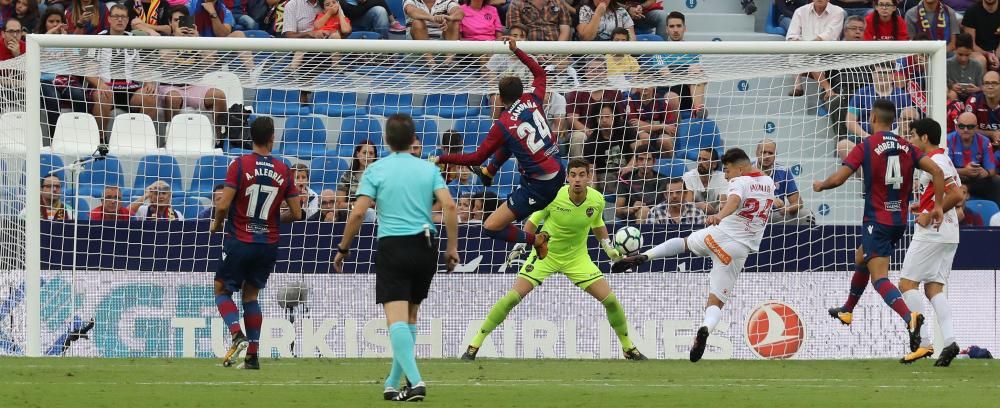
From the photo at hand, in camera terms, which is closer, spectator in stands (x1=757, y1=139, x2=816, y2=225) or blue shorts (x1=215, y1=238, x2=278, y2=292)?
blue shorts (x1=215, y1=238, x2=278, y2=292)

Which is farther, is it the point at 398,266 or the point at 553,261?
the point at 553,261

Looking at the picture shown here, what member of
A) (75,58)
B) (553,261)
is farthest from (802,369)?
(75,58)

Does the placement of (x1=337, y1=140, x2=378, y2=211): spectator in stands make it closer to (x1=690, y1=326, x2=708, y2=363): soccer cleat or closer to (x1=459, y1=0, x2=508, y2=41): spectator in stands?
(x1=459, y1=0, x2=508, y2=41): spectator in stands

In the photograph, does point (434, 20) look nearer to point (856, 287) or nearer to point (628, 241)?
point (628, 241)

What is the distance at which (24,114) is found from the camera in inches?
605

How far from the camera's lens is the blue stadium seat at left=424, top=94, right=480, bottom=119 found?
55.7ft

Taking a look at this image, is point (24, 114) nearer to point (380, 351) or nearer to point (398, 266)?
point (380, 351)

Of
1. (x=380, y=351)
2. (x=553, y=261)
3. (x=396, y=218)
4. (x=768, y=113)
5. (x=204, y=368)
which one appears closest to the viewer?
(x=396, y=218)

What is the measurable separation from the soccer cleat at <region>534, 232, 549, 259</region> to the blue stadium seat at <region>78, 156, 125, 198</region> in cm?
481

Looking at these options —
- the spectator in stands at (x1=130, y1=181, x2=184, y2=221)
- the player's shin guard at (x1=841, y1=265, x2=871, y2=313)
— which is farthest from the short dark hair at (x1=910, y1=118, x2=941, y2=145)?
the spectator in stands at (x1=130, y1=181, x2=184, y2=221)

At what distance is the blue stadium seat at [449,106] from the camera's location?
17.0 m

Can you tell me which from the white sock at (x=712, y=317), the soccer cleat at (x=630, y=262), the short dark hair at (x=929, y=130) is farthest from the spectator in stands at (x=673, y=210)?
the short dark hair at (x=929, y=130)

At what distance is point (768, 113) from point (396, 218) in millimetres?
8741

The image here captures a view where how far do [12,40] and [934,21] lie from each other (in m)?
11.9
